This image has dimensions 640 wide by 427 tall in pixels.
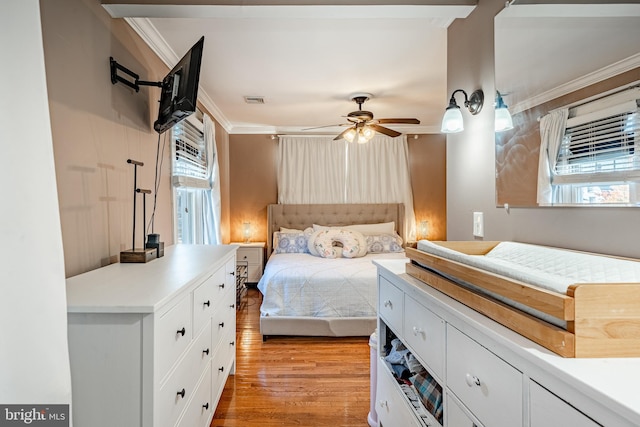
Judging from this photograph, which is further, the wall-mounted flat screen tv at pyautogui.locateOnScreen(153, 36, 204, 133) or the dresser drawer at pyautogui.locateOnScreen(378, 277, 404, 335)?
the wall-mounted flat screen tv at pyautogui.locateOnScreen(153, 36, 204, 133)

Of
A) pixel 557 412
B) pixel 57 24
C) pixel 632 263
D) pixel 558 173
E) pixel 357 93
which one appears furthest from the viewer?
pixel 357 93

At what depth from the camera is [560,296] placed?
0.60m

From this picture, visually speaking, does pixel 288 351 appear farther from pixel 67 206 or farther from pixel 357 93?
pixel 357 93

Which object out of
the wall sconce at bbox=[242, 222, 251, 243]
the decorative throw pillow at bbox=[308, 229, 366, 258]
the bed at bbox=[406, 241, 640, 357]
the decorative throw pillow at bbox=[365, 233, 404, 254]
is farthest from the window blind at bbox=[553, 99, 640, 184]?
the wall sconce at bbox=[242, 222, 251, 243]

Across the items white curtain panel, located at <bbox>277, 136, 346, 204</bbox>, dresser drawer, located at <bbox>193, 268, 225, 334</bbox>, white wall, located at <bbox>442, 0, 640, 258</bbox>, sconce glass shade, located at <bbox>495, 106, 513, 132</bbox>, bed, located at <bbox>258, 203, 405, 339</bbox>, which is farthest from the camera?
white curtain panel, located at <bbox>277, 136, 346, 204</bbox>

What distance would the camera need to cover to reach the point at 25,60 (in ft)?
2.64

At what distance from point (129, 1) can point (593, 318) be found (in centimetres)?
224

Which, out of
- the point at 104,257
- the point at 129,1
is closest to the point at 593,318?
the point at 104,257

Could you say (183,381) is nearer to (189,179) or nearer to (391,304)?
(391,304)

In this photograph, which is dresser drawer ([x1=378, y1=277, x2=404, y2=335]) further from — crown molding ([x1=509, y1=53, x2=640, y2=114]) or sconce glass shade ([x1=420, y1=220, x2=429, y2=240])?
sconce glass shade ([x1=420, y1=220, x2=429, y2=240])

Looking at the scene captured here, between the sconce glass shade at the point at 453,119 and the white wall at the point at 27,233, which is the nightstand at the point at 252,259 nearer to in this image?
the sconce glass shade at the point at 453,119

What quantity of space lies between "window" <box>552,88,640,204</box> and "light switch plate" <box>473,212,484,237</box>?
1.61ft

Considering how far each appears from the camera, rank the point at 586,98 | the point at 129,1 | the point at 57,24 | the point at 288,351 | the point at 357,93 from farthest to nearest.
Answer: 1. the point at 357,93
2. the point at 288,351
3. the point at 129,1
4. the point at 57,24
5. the point at 586,98

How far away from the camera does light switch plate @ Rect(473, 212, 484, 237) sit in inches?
61.9
